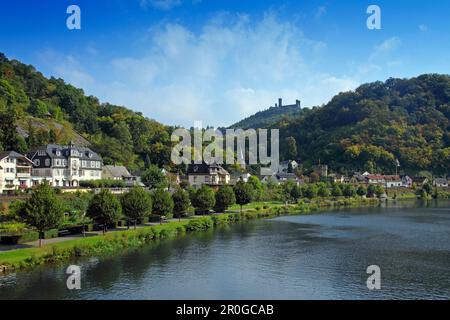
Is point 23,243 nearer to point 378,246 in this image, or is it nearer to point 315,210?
point 378,246

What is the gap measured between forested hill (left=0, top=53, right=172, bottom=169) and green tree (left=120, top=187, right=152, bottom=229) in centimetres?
4112

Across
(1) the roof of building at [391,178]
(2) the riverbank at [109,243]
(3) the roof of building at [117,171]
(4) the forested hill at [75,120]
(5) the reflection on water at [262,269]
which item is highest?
(4) the forested hill at [75,120]

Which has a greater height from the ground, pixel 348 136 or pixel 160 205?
pixel 348 136

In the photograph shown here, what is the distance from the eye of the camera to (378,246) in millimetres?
44375

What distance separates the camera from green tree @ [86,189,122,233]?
42.9 metres

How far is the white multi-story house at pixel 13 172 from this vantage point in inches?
2212

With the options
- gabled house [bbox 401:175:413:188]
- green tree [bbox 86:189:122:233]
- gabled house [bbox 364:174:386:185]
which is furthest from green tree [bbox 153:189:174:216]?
gabled house [bbox 401:175:413:188]

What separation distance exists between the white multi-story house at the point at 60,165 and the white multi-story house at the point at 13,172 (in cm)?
254

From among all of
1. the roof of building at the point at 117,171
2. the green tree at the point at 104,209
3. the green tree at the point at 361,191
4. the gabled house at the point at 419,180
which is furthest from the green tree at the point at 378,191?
the green tree at the point at 104,209

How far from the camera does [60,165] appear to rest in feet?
→ 218

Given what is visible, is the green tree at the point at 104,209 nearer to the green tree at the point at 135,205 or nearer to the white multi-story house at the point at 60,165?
the green tree at the point at 135,205
